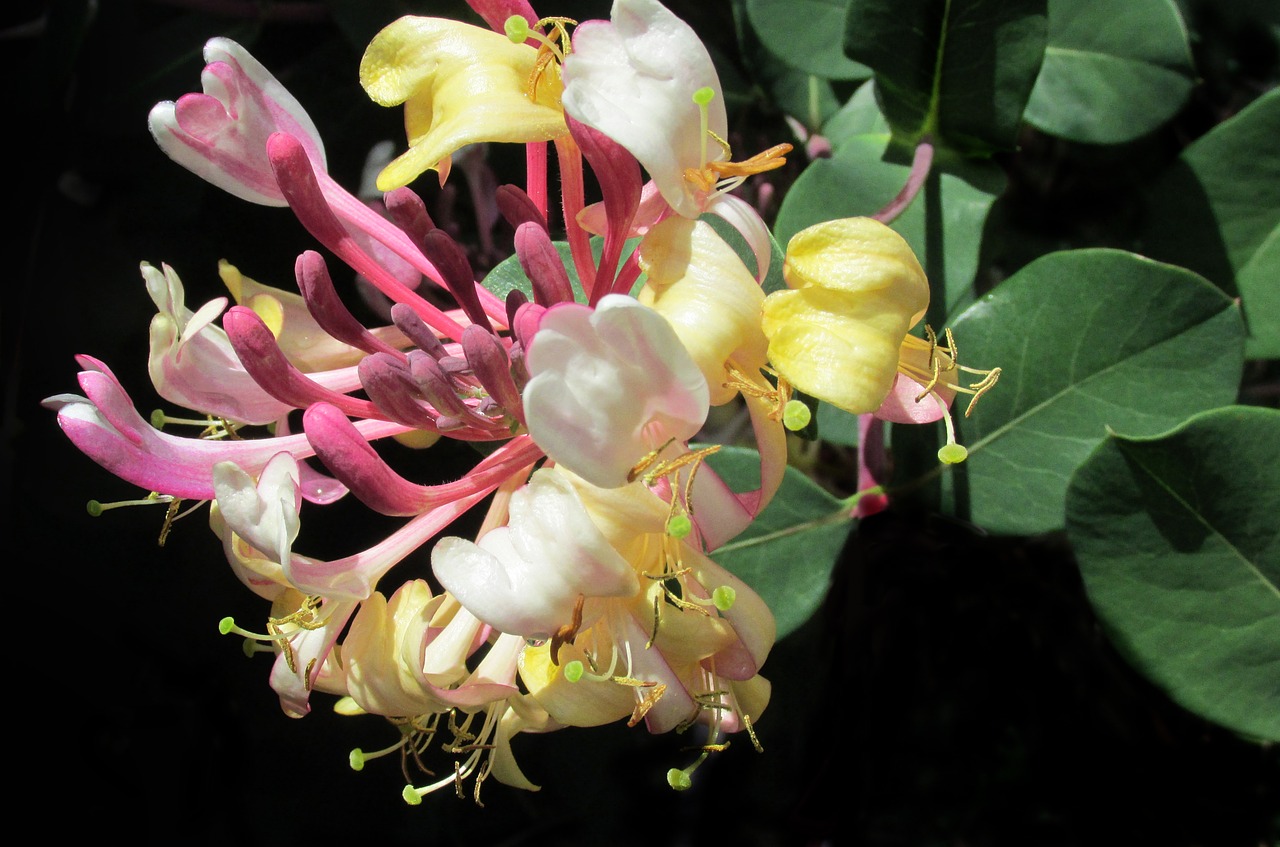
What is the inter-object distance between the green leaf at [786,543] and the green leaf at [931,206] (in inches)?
7.8

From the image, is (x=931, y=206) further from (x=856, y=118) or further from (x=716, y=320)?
(x=716, y=320)

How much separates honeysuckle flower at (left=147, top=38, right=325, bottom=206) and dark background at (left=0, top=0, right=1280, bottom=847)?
1.19ft

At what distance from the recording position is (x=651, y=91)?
626 millimetres

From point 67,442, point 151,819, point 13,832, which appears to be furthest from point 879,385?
point 13,832

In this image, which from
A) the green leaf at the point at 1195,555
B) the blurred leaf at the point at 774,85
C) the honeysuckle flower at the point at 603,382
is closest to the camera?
the honeysuckle flower at the point at 603,382

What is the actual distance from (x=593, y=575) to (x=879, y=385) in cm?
19

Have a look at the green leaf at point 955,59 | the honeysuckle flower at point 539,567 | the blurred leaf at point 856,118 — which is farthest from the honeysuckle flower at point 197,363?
the blurred leaf at point 856,118

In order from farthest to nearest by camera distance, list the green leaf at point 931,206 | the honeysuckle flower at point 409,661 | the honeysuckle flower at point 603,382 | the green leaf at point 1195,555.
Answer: the green leaf at point 931,206, the green leaf at point 1195,555, the honeysuckle flower at point 409,661, the honeysuckle flower at point 603,382

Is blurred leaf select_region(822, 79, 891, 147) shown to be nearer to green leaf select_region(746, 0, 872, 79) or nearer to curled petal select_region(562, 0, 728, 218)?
green leaf select_region(746, 0, 872, 79)

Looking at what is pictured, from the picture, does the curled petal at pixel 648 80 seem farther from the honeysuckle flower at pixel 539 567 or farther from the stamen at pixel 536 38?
the honeysuckle flower at pixel 539 567

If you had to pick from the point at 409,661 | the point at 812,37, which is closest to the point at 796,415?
the point at 409,661

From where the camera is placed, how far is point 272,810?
1308mm

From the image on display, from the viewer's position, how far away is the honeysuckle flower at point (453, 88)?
0.63 m

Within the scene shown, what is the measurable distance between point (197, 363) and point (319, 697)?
0.68m
